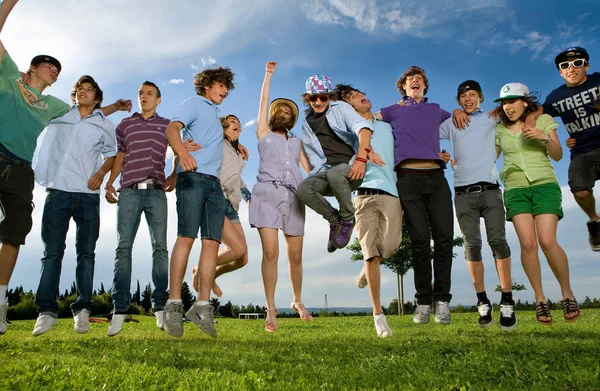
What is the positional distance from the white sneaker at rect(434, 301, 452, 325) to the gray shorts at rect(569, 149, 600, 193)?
10.9 ft

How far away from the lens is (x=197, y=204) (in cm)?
727

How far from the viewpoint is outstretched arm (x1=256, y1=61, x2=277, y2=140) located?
8531 millimetres

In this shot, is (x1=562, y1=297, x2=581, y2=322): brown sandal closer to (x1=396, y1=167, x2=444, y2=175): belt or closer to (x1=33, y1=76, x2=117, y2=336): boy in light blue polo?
(x1=396, y1=167, x2=444, y2=175): belt

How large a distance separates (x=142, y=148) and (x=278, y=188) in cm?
227

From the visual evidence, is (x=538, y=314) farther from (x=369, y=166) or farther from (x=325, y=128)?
(x=325, y=128)

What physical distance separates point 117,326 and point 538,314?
6780mm

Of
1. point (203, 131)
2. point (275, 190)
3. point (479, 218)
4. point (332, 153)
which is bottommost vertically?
point (479, 218)

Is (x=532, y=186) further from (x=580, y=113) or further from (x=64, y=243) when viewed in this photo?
(x=64, y=243)

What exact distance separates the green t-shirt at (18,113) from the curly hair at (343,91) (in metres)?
4.63

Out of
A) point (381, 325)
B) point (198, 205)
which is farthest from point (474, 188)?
point (198, 205)

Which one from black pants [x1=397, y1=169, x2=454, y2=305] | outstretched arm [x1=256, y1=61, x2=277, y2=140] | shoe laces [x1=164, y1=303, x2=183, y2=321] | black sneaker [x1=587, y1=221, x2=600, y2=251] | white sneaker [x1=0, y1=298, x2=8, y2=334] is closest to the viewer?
white sneaker [x1=0, y1=298, x2=8, y2=334]

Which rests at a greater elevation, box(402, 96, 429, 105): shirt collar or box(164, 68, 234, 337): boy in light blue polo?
box(402, 96, 429, 105): shirt collar

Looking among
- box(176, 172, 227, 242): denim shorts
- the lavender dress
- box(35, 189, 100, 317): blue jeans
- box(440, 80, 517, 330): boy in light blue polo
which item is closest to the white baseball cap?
box(440, 80, 517, 330): boy in light blue polo

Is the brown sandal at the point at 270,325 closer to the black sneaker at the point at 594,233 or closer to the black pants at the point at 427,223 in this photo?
the black pants at the point at 427,223
